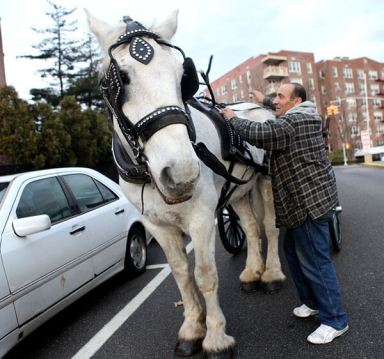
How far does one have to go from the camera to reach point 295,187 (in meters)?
3.09

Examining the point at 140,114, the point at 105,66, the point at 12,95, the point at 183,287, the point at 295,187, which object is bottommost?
the point at 183,287

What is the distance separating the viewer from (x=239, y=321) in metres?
3.59

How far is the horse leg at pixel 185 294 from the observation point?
3.15 metres

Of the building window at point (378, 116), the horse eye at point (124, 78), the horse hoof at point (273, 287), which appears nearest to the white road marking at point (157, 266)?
the horse hoof at point (273, 287)

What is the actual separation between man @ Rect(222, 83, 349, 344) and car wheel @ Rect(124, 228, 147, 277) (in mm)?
2701

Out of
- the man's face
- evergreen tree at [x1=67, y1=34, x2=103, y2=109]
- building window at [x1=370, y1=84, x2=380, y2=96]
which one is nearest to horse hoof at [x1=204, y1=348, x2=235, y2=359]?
the man's face

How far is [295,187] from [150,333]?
181 cm

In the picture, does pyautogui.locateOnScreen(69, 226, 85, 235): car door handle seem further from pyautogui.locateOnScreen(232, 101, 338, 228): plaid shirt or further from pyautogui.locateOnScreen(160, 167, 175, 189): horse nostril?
pyautogui.locateOnScreen(160, 167, 175, 189): horse nostril

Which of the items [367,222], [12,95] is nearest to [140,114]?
[367,222]

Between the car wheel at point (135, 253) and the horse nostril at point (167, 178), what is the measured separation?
10.6 ft

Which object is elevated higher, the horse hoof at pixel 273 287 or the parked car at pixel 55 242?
the parked car at pixel 55 242

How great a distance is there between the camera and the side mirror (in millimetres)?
A: 3338

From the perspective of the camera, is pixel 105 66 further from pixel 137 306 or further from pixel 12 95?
pixel 12 95

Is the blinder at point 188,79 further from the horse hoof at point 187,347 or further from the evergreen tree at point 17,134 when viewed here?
the evergreen tree at point 17,134
